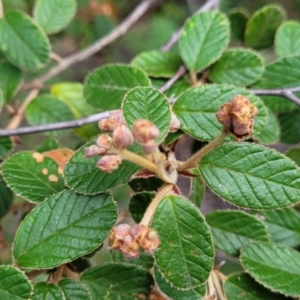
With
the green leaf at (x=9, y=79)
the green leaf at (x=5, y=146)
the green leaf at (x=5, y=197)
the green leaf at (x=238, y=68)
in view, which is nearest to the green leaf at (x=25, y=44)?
the green leaf at (x=9, y=79)

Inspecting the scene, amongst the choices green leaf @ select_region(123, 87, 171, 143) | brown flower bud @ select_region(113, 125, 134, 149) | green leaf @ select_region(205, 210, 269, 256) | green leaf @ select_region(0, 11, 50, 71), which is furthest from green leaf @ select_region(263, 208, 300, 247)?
green leaf @ select_region(0, 11, 50, 71)

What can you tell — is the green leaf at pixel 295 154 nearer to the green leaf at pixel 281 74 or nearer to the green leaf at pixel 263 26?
the green leaf at pixel 281 74

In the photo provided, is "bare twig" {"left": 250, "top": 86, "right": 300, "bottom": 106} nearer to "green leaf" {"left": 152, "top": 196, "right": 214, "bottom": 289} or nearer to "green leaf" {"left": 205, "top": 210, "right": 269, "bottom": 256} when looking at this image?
"green leaf" {"left": 205, "top": 210, "right": 269, "bottom": 256}

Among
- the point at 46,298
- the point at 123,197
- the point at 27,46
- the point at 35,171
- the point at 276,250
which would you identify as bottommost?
the point at 123,197

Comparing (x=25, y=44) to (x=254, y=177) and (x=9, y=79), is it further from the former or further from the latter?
(x=254, y=177)

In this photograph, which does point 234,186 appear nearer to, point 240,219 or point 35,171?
point 240,219

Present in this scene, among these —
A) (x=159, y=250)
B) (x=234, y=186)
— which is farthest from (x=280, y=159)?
(x=159, y=250)

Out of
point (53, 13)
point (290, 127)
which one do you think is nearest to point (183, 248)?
point (290, 127)
